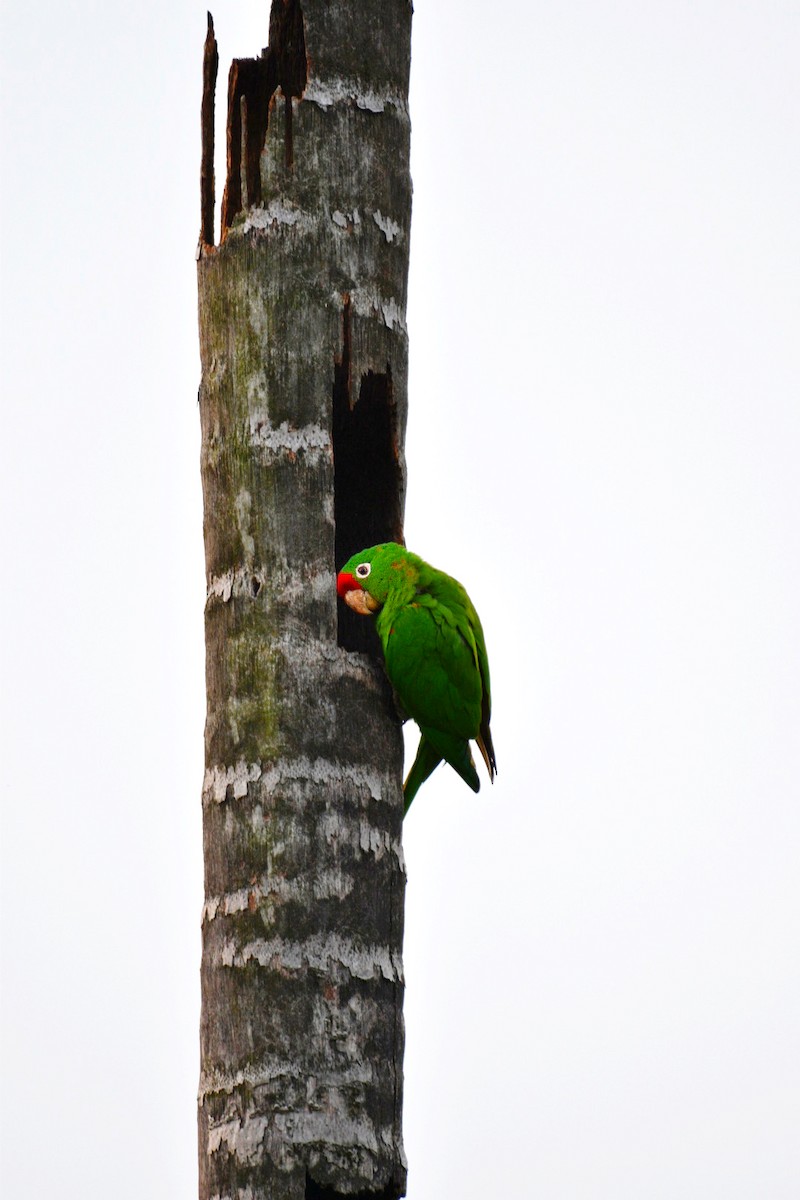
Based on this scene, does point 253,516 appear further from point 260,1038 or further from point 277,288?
point 260,1038

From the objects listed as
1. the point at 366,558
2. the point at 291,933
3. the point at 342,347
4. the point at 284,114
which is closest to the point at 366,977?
the point at 291,933

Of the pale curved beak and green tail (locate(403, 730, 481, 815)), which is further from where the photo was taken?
green tail (locate(403, 730, 481, 815))

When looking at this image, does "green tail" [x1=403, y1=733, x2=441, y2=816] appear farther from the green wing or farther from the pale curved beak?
the pale curved beak

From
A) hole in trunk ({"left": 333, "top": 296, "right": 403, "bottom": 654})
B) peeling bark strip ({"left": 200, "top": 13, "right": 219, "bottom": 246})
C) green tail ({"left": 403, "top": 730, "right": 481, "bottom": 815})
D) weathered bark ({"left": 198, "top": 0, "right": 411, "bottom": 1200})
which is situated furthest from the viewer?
green tail ({"left": 403, "top": 730, "right": 481, "bottom": 815})

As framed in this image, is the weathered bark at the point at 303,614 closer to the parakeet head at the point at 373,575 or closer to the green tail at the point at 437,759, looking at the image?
the parakeet head at the point at 373,575

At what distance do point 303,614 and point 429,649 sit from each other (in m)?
0.72

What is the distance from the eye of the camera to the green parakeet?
4.53 m

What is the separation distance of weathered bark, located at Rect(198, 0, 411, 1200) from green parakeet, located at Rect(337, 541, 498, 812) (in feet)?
0.39

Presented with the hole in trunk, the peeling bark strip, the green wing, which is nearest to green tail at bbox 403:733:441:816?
the green wing

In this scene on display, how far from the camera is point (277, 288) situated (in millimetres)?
4301

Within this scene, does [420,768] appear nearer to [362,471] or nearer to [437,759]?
[437,759]

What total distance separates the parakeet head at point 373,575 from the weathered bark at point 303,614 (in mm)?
88

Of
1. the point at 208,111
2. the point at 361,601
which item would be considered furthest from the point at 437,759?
the point at 208,111

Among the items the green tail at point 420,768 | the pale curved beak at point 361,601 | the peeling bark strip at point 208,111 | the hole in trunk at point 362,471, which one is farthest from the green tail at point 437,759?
the peeling bark strip at point 208,111
